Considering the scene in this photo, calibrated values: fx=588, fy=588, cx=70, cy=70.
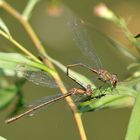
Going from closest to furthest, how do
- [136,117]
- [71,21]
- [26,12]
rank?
[136,117]
[71,21]
[26,12]

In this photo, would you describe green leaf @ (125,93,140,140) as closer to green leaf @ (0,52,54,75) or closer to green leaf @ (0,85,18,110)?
green leaf @ (0,52,54,75)

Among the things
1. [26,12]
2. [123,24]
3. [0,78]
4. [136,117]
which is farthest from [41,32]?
[136,117]

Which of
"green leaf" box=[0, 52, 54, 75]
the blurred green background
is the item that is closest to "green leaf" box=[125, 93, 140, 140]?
"green leaf" box=[0, 52, 54, 75]

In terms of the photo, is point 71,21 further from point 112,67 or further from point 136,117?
point 112,67

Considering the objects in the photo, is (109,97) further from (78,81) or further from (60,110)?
(60,110)

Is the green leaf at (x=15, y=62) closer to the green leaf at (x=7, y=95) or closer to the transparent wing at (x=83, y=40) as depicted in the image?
the transparent wing at (x=83, y=40)

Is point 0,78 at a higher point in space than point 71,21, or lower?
higher

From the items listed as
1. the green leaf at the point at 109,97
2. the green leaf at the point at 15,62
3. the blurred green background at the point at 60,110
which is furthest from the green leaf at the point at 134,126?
the blurred green background at the point at 60,110

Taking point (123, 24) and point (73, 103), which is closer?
point (73, 103)
